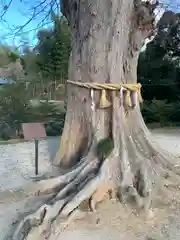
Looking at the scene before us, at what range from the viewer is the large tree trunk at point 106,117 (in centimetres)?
420

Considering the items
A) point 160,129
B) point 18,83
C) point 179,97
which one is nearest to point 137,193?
point 160,129

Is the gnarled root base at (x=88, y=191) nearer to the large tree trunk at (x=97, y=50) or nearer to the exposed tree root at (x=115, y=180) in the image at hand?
the exposed tree root at (x=115, y=180)

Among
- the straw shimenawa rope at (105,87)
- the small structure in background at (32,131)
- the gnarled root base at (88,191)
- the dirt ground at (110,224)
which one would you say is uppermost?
the straw shimenawa rope at (105,87)

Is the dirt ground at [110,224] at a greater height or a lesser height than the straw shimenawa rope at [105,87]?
lesser

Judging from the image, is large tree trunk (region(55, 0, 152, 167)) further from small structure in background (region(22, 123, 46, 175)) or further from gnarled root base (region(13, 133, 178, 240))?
gnarled root base (region(13, 133, 178, 240))

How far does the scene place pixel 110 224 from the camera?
365cm

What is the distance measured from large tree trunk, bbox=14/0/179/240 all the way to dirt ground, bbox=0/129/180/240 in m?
0.19

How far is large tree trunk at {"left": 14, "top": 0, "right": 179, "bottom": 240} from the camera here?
4.20m

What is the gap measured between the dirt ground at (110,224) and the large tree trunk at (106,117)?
194 millimetres

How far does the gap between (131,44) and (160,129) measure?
20.6 ft

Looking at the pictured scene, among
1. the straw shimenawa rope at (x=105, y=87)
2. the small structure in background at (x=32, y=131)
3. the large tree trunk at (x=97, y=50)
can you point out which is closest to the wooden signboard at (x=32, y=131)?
the small structure in background at (x=32, y=131)

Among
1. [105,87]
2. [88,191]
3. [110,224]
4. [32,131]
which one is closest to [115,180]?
[88,191]

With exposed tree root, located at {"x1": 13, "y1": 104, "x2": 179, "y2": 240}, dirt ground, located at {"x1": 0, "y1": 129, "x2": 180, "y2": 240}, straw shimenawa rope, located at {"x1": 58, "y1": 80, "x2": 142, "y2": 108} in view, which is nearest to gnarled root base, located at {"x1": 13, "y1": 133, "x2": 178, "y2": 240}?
exposed tree root, located at {"x1": 13, "y1": 104, "x2": 179, "y2": 240}

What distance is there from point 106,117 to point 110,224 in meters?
1.60
